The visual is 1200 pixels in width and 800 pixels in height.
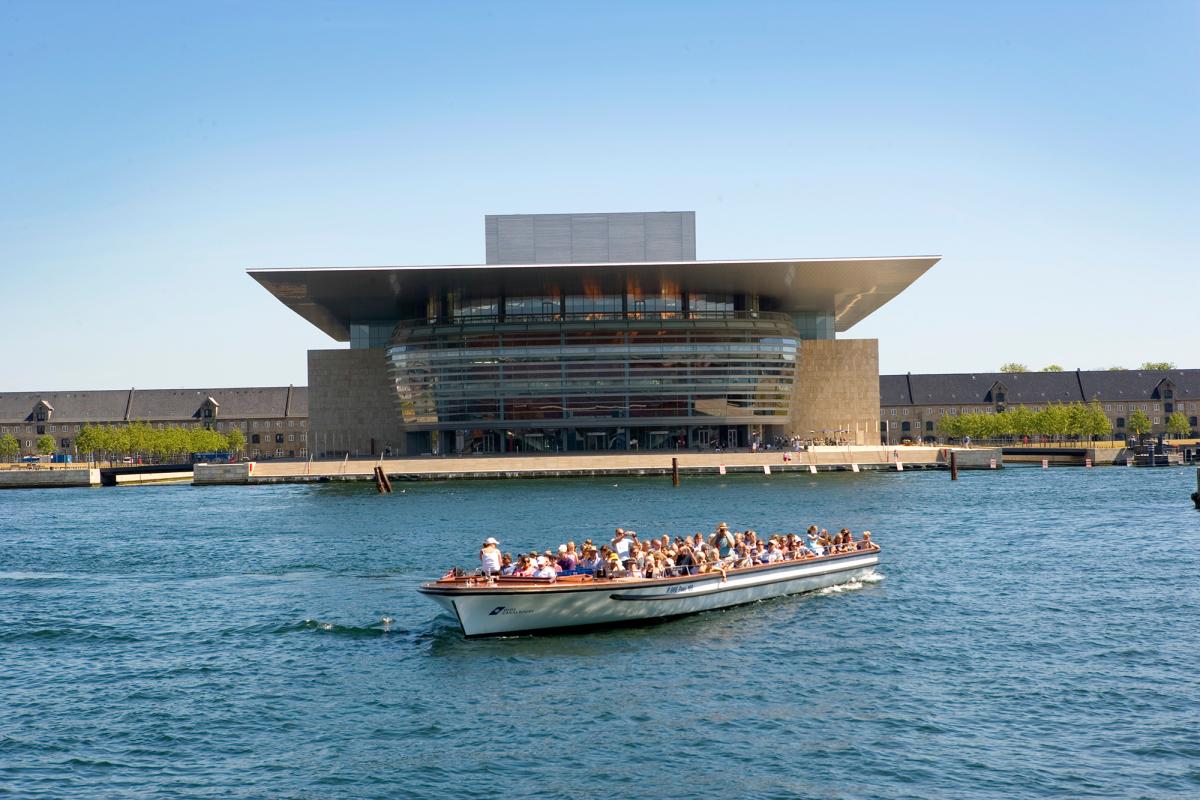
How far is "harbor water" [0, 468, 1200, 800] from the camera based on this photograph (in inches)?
708

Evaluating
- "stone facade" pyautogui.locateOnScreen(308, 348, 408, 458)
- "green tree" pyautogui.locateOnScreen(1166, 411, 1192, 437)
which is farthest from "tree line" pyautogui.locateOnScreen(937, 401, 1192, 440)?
"stone facade" pyautogui.locateOnScreen(308, 348, 408, 458)

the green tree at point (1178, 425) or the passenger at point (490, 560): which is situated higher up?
the green tree at point (1178, 425)

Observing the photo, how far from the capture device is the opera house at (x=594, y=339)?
102 m

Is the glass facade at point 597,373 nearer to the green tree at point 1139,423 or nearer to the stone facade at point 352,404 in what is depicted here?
the stone facade at point 352,404

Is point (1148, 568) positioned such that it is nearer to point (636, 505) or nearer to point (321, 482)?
point (636, 505)

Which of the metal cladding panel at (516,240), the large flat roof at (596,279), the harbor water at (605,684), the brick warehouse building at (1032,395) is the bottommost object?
the harbor water at (605,684)

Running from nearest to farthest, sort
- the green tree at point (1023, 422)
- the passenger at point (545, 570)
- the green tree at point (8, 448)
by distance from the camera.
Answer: the passenger at point (545, 570)
the green tree at point (1023, 422)
the green tree at point (8, 448)

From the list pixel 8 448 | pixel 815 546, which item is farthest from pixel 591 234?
pixel 8 448

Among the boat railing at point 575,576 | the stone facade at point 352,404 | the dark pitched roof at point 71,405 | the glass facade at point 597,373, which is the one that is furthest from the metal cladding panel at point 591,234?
the dark pitched roof at point 71,405

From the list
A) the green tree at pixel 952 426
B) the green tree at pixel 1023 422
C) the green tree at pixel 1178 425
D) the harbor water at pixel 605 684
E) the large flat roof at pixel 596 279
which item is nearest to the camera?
the harbor water at pixel 605 684

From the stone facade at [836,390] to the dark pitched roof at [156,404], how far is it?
90766 mm

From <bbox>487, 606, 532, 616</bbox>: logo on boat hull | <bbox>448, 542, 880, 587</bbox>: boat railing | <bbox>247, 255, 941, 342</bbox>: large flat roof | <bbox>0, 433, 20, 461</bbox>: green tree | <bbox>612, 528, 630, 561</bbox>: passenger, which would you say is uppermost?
<bbox>247, 255, 941, 342</bbox>: large flat roof

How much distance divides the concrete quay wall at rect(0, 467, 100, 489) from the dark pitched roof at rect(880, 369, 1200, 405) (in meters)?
114

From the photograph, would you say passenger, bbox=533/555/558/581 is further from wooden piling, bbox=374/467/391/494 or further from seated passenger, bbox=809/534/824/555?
wooden piling, bbox=374/467/391/494
